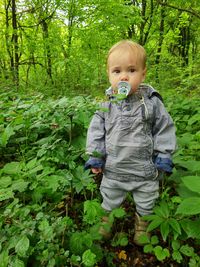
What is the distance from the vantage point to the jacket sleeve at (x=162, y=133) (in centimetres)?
203

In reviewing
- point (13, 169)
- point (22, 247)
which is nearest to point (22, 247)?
point (22, 247)

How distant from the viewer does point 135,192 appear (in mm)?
2203

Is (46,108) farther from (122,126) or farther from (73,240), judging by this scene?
(73,240)

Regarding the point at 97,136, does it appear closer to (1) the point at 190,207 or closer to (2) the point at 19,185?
(2) the point at 19,185

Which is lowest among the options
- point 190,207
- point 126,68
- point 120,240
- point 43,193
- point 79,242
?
point 120,240

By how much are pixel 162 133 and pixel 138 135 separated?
185 millimetres

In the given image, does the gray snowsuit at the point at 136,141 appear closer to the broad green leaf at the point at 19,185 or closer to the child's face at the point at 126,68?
the child's face at the point at 126,68

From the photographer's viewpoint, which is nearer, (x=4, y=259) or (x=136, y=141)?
(x=4, y=259)

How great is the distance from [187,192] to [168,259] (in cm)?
53

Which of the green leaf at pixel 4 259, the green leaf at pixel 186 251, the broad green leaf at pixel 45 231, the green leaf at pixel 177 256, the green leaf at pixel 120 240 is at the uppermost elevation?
the broad green leaf at pixel 45 231

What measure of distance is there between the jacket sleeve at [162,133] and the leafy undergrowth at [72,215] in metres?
0.24

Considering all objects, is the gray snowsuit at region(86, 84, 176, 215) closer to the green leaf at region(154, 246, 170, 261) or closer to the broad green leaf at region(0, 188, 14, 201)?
the green leaf at region(154, 246, 170, 261)

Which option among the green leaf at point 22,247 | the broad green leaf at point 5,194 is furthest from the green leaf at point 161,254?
the broad green leaf at point 5,194

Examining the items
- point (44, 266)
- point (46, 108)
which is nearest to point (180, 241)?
point (44, 266)
